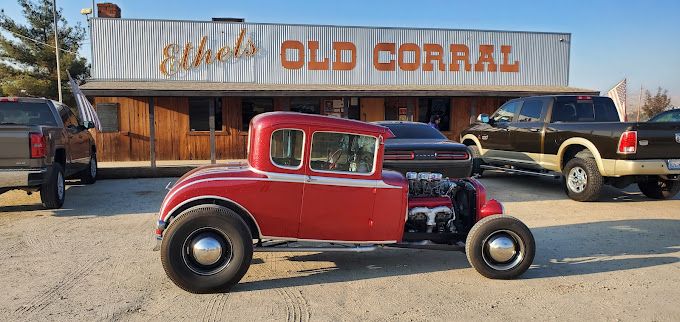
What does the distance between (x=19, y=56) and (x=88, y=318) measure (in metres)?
37.3

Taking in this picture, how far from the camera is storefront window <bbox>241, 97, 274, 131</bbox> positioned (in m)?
16.4

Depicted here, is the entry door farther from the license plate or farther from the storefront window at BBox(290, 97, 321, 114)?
the license plate

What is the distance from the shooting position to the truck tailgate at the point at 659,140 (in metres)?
7.90

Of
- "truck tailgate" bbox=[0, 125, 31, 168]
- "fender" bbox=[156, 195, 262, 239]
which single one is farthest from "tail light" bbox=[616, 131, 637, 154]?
"truck tailgate" bbox=[0, 125, 31, 168]

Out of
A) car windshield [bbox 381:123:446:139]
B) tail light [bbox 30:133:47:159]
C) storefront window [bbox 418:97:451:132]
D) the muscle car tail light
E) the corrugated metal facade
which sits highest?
the corrugated metal facade

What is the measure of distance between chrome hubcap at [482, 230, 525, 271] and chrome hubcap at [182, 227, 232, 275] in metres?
2.49

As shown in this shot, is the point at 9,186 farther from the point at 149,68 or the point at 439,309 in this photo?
the point at 149,68

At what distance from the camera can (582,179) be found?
876 centimetres

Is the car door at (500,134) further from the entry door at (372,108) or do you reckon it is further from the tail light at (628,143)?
the entry door at (372,108)

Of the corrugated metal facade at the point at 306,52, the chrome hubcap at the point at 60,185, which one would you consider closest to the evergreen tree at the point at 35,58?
the corrugated metal facade at the point at 306,52

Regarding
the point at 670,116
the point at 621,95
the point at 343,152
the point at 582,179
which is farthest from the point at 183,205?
the point at 621,95

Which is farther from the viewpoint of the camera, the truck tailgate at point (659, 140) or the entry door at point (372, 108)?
the entry door at point (372, 108)

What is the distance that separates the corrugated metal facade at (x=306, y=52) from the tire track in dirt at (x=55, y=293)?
12488 millimetres

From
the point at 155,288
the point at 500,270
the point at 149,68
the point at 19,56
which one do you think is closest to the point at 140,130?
the point at 149,68
